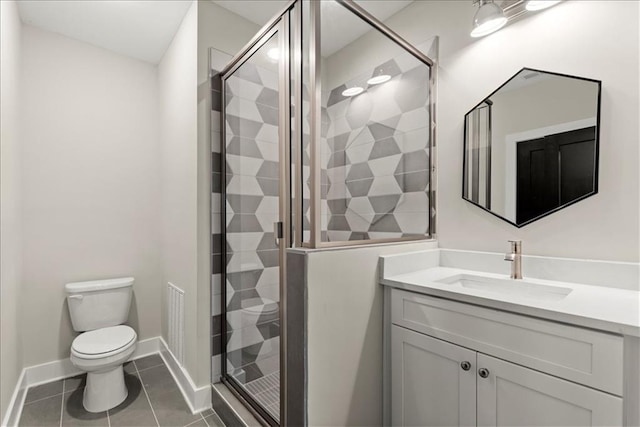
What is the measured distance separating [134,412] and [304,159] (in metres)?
1.86

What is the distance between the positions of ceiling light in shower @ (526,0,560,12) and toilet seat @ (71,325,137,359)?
2.92 m

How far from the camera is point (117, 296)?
7.47 feet

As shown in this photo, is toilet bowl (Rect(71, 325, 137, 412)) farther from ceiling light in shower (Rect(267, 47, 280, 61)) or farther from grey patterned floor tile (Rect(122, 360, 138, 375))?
ceiling light in shower (Rect(267, 47, 280, 61))

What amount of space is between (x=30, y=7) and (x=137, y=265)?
193cm

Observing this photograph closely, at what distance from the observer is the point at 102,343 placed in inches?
74.2

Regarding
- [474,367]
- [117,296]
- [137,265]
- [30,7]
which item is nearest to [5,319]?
[117,296]

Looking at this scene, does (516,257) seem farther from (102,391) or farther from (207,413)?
(102,391)

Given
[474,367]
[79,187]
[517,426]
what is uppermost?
[79,187]

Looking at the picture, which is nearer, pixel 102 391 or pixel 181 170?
pixel 102 391

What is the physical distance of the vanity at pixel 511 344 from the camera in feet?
2.81

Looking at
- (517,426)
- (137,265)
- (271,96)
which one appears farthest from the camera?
(137,265)

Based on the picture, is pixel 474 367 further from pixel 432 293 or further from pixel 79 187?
pixel 79 187

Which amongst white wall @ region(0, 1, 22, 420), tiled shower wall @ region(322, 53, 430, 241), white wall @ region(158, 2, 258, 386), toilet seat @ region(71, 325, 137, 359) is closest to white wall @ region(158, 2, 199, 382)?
white wall @ region(158, 2, 258, 386)

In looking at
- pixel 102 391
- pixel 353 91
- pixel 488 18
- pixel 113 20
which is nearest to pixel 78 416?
pixel 102 391
